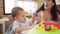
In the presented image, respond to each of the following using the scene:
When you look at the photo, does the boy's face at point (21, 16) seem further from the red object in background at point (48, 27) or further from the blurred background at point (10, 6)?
the blurred background at point (10, 6)

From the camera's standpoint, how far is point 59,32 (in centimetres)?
94

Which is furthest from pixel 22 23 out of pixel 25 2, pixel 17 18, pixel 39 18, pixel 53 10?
pixel 25 2

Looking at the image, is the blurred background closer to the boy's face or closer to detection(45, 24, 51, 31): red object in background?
the boy's face

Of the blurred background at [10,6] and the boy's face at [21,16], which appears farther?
the blurred background at [10,6]

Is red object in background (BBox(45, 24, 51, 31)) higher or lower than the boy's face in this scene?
lower

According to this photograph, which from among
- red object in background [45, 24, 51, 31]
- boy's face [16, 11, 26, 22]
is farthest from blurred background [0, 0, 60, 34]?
red object in background [45, 24, 51, 31]

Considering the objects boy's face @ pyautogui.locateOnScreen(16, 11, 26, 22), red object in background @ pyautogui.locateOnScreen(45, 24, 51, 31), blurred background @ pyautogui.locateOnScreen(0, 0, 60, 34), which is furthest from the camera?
blurred background @ pyautogui.locateOnScreen(0, 0, 60, 34)

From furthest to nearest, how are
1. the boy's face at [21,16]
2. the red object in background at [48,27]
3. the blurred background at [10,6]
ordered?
the blurred background at [10,6]
the boy's face at [21,16]
the red object in background at [48,27]

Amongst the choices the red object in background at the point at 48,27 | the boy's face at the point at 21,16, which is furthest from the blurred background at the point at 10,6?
the red object in background at the point at 48,27

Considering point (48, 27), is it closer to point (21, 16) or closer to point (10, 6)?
point (21, 16)

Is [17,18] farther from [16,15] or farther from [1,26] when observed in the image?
[1,26]

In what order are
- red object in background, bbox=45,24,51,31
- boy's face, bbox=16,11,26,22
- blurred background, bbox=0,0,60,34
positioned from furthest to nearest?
blurred background, bbox=0,0,60,34
boy's face, bbox=16,11,26,22
red object in background, bbox=45,24,51,31

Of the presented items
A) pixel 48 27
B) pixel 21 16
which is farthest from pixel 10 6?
pixel 48 27

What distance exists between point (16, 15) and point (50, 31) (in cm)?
71
